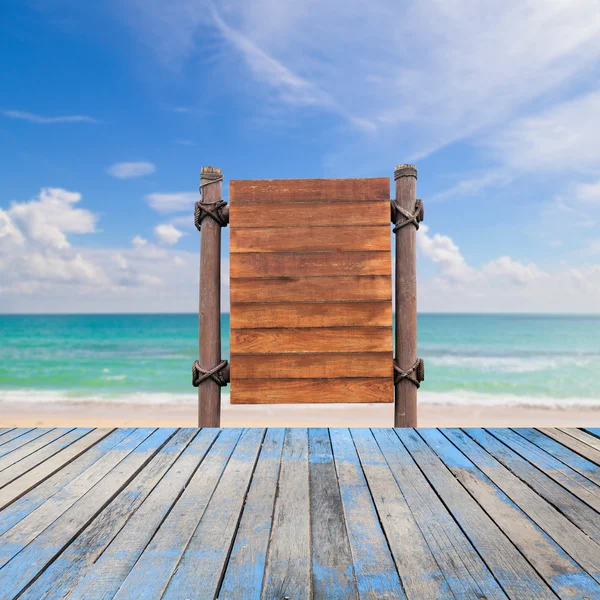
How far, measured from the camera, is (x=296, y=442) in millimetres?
→ 2629

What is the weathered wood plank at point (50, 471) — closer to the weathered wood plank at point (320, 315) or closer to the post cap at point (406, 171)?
the weathered wood plank at point (320, 315)

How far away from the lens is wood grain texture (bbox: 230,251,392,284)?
3305 mm

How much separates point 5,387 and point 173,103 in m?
25.1

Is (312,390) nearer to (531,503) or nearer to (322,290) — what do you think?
(322,290)

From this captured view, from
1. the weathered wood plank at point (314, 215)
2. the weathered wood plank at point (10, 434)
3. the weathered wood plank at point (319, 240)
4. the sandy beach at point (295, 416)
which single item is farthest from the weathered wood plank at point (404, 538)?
the sandy beach at point (295, 416)

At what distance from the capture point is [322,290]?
3.30 meters

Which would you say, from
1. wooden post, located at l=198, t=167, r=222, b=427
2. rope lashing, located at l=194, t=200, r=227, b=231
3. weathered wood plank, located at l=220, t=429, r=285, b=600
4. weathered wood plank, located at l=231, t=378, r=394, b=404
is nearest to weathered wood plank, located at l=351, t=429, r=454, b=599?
weathered wood plank, located at l=220, t=429, r=285, b=600

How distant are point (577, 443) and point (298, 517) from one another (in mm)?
1886

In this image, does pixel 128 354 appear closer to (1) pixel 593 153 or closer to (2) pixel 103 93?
(2) pixel 103 93

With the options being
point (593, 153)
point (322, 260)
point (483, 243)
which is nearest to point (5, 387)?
point (322, 260)

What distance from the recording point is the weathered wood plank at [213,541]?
1.25m

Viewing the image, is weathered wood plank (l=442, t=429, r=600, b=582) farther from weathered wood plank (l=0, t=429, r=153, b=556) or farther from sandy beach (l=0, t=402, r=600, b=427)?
sandy beach (l=0, t=402, r=600, b=427)

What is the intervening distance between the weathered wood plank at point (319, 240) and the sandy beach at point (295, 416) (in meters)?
5.24

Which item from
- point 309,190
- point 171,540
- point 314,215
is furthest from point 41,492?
point 309,190
